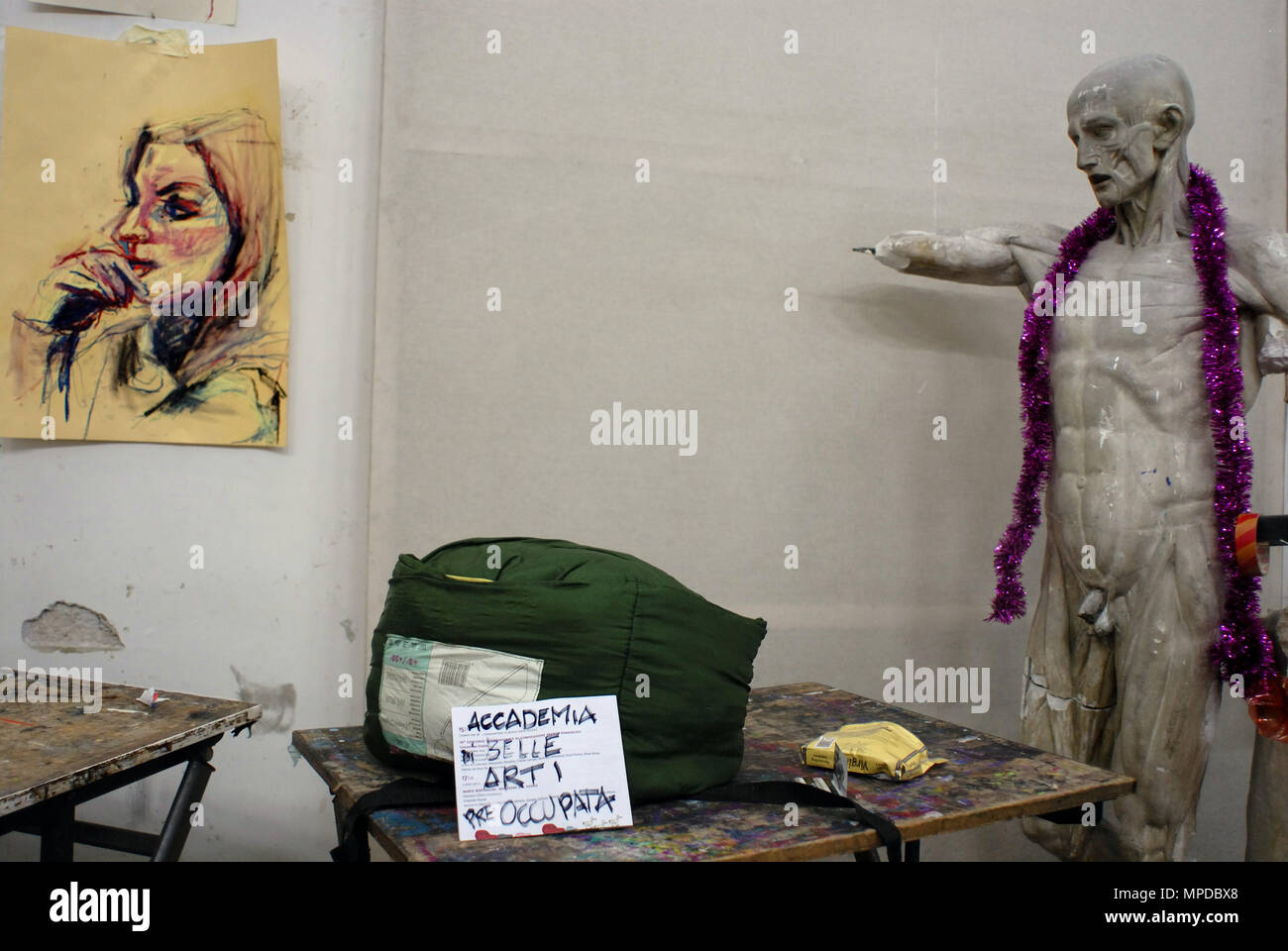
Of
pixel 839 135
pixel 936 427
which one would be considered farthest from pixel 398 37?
pixel 936 427

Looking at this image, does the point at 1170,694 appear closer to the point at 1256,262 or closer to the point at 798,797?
the point at 1256,262

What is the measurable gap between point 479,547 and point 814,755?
59 cm

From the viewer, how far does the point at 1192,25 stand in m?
2.97

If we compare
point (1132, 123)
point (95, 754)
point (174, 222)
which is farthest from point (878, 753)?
point (174, 222)

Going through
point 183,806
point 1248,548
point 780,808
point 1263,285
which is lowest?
point 183,806

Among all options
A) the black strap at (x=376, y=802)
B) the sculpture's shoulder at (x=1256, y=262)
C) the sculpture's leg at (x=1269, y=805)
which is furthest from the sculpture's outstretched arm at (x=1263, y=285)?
the black strap at (x=376, y=802)

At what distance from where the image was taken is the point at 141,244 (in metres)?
2.41

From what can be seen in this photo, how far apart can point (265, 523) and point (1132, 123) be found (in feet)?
7.01

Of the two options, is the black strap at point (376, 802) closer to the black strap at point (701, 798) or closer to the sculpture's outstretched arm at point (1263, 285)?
the black strap at point (701, 798)

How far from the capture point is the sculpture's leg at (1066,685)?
2143mm

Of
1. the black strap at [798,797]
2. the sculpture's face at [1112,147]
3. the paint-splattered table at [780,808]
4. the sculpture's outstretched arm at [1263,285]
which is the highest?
the sculpture's face at [1112,147]

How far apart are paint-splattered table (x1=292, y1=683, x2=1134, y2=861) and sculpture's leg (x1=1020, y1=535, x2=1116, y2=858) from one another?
0.56m

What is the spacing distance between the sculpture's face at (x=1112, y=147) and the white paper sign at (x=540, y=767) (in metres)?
1.57
